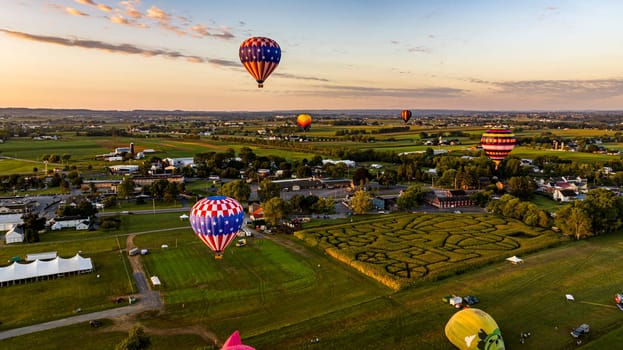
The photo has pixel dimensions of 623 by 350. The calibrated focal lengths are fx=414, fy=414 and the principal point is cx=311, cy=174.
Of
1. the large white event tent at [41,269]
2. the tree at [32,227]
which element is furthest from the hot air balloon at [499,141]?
the tree at [32,227]

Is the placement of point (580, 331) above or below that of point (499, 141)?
below

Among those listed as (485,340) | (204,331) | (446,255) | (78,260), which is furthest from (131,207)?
(485,340)

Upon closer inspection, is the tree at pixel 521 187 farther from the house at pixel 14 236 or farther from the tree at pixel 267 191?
the house at pixel 14 236

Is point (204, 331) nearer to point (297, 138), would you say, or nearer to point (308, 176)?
point (308, 176)

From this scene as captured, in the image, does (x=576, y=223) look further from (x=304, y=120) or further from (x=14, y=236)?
(x=14, y=236)

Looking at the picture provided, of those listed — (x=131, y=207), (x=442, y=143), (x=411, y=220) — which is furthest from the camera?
(x=442, y=143)

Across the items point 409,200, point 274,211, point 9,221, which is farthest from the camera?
point 409,200


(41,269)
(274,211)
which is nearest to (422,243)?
(274,211)

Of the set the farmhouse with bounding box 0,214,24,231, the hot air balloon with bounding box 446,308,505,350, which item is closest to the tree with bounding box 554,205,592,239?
the hot air balloon with bounding box 446,308,505,350
